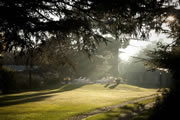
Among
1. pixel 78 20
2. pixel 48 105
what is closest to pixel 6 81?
pixel 48 105

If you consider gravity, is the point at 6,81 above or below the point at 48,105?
above

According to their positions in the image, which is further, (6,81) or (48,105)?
(6,81)

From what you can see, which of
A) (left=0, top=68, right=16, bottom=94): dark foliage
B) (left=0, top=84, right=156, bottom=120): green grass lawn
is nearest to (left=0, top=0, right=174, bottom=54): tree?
(left=0, top=84, right=156, bottom=120): green grass lawn

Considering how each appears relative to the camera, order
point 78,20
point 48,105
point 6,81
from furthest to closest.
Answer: point 6,81
point 48,105
point 78,20

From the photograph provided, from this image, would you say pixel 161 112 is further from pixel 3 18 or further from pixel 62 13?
pixel 3 18

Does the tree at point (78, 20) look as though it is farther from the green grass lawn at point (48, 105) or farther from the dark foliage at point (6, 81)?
the dark foliage at point (6, 81)

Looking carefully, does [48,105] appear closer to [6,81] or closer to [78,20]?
[78,20]

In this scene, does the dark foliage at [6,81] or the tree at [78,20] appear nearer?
the tree at [78,20]

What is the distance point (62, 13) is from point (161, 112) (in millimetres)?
7410

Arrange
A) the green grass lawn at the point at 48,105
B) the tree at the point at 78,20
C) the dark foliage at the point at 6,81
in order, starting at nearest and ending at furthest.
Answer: the tree at the point at 78,20 → the green grass lawn at the point at 48,105 → the dark foliage at the point at 6,81

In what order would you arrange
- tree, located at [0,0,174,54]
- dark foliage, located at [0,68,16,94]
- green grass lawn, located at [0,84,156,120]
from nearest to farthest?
tree, located at [0,0,174,54]
green grass lawn, located at [0,84,156,120]
dark foliage, located at [0,68,16,94]

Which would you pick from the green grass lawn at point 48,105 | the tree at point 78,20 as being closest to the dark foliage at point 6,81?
the green grass lawn at point 48,105

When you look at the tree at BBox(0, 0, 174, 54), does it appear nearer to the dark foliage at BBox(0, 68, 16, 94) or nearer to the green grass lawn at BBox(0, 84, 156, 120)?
the green grass lawn at BBox(0, 84, 156, 120)

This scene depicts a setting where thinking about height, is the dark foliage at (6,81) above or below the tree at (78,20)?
below
